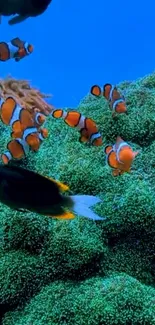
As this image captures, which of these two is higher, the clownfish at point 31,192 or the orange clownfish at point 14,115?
the orange clownfish at point 14,115

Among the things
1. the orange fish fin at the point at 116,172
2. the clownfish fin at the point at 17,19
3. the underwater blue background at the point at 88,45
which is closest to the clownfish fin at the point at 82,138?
the orange fish fin at the point at 116,172

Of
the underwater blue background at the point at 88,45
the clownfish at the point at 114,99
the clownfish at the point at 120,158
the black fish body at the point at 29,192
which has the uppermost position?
the underwater blue background at the point at 88,45

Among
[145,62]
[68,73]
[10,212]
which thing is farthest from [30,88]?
[10,212]

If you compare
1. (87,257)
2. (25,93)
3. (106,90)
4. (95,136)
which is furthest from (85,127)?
(25,93)

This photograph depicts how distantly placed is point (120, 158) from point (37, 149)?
748mm

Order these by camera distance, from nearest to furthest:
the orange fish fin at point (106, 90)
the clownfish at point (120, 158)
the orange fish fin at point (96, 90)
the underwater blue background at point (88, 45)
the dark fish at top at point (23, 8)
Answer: the dark fish at top at point (23, 8), the clownfish at point (120, 158), the orange fish fin at point (106, 90), the orange fish fin at point (96, 90), the underwater blue background at point (88, 45)

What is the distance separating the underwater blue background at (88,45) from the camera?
7.45 m

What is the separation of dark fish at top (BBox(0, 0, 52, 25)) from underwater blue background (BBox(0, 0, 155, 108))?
6.75 m

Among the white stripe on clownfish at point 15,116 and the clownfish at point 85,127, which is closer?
the clownfish at point 85,127

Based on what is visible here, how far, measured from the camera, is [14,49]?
2766 mm

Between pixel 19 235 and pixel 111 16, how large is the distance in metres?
6.07

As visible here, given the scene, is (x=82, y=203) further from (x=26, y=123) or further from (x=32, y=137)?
(x=26, y=123)

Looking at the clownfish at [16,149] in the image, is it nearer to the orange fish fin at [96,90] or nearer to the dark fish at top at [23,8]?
the orange fish fin at [96,90]

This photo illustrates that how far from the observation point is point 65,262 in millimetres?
2115
